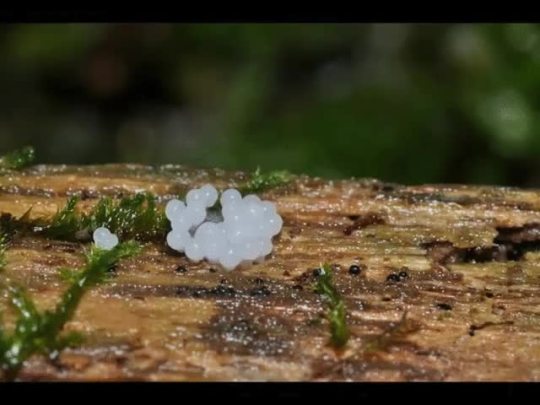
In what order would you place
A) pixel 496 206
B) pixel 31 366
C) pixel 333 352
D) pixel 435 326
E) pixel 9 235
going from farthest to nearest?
pixel 496 206, pixel 9 235, pixel 435 326, pixel 333 352, pixel 31 366

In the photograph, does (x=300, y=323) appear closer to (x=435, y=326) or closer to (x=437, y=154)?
(x=435, y=326)

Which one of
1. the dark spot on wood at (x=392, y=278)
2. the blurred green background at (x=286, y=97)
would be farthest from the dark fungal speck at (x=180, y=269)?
the blurred green background at (x=286, y=97)

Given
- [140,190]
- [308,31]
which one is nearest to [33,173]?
[140,190]

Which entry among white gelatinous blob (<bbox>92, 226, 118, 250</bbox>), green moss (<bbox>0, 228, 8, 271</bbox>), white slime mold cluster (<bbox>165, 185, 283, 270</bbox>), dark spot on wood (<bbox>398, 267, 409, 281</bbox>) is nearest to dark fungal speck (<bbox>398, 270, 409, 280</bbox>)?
dark spot on wood (<bbox>398, 267, 409, 281</bbox>)

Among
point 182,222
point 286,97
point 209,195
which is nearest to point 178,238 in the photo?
point 182,222

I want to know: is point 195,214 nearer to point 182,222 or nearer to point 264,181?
point 182,222
